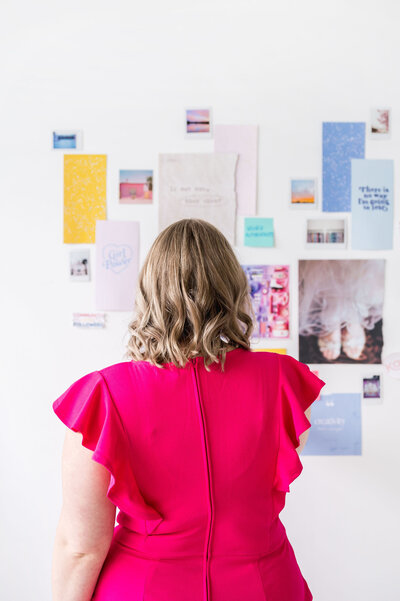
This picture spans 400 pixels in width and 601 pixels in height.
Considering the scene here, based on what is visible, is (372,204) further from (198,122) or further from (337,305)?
(198,122)

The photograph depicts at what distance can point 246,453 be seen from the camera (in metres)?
0.89

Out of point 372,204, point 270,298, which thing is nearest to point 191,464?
point 270,298

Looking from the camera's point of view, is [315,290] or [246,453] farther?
[315,290]

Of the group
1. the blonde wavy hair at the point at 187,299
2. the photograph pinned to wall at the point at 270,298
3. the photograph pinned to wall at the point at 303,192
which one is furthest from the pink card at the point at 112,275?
Result: the blonde wavy hair at the point at 187,299

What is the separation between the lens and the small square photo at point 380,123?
4.89ft

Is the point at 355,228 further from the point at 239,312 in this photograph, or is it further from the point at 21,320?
the point at 21,320

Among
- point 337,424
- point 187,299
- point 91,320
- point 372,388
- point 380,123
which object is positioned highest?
point 380,123

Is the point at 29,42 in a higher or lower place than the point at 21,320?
higher

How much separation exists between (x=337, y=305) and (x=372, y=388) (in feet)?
0.87

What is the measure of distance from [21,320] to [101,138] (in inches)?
22.9

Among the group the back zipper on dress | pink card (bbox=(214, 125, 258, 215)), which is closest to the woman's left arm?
the back zipper on dress

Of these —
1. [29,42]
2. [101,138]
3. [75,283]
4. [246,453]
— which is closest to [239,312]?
[246,453]

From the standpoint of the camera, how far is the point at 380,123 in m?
1.49

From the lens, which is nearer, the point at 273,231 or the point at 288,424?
the point at 288,424
